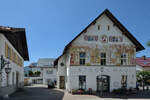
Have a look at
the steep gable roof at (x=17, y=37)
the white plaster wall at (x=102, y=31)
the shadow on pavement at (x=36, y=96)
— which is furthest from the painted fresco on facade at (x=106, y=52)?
the steep gable roof at (x=17, y=37)

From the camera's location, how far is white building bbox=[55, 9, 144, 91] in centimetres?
2059

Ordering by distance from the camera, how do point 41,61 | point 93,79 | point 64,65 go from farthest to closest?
point 41,61 < point 64,65 < point 93,79

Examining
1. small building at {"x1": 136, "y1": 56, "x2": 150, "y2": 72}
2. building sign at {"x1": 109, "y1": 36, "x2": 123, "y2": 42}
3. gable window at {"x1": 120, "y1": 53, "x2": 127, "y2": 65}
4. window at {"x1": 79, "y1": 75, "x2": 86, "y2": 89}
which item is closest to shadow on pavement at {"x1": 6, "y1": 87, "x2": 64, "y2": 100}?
window at {"x1": 79, "y1": 75, "x2": 86, "y2": 89}

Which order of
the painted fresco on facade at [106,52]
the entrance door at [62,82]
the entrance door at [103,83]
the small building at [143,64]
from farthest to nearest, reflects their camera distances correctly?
the small building at [143,64] < the entrance door at [62,82] < the entrance door at [103,83] < the painted fresco on facade at [106,52]

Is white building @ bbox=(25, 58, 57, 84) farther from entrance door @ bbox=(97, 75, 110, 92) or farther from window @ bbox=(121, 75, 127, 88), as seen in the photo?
window @ bbox=(121, 75, 127, 88)

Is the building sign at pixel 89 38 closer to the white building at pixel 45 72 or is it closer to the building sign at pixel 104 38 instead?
the building sign at pixel 104 38

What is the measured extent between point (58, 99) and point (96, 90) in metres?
6.63

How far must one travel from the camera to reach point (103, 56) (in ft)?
70.0

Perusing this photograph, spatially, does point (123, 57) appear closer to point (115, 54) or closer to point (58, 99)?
point (115, 54)

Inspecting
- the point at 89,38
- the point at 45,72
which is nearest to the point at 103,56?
the point at 89,38

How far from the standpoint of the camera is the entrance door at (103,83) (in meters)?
21.1

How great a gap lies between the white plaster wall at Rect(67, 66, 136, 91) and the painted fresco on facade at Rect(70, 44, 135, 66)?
2.16 feet

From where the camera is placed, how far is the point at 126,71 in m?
21.3

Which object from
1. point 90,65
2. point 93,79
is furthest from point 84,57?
point 93,79
